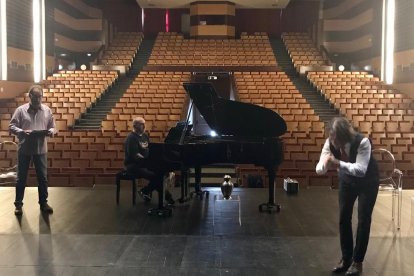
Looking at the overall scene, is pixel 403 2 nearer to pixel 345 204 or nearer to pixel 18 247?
pixel 345 204

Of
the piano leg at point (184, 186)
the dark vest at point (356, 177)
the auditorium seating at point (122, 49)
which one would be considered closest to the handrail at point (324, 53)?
the auditorium seating at point (122, 49)

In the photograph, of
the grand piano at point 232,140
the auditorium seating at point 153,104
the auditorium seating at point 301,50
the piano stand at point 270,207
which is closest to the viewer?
the grand piano at point 232,140

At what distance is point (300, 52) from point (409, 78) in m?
4.17

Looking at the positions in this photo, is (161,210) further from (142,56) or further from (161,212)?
(142,56)

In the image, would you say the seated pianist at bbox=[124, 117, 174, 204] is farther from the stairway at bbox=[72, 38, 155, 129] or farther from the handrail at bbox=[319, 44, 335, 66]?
the handrail at bbox=[319, 44, 335, 66]

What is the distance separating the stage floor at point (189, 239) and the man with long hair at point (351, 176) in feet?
0.45

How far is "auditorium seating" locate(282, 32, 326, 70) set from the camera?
40.7 feet

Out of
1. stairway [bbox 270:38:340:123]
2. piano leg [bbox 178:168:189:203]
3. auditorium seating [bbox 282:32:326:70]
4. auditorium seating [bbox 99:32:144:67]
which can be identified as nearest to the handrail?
auditorium seating [bbox 282:32:326:70]

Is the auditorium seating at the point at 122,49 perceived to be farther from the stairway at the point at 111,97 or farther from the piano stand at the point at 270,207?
the piano stand at the point at 270,207

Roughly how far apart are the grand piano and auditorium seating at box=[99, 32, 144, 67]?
874 cm

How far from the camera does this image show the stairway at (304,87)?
8836 mm

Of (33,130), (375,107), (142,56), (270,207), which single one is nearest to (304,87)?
(375,107)

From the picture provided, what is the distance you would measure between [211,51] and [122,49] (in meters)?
2.73

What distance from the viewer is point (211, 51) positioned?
43.2 ft
